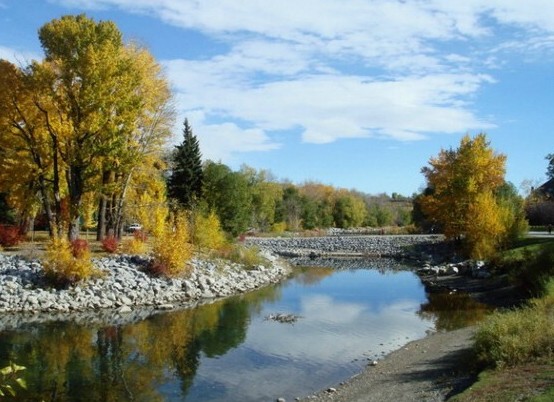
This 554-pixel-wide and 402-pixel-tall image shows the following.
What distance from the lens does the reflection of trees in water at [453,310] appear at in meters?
22.9

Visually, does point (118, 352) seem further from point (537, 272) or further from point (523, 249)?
point (523, 249)

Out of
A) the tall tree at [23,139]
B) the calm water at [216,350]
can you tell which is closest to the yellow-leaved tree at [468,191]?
the calm water at [216,350]

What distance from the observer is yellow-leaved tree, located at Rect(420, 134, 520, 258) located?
3972 centimetres

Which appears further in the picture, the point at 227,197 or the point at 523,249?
the point at 227,197

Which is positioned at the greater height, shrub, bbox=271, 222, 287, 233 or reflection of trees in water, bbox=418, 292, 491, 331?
shrub, bbox=271, 222, 287, 233

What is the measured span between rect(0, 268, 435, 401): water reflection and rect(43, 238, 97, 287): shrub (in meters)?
3.99

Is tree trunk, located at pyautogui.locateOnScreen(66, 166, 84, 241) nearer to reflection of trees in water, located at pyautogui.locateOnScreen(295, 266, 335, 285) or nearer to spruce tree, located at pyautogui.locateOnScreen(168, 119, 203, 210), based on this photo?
reflection of trees in water, located at pyautogui.locateOnScreen(295, 266, 335, 285)

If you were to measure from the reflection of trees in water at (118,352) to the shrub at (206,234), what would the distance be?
460 inches

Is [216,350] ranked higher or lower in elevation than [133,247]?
lower

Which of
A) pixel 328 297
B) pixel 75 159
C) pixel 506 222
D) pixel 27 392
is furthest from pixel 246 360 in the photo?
pixel 506 222

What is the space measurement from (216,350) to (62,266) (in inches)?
393

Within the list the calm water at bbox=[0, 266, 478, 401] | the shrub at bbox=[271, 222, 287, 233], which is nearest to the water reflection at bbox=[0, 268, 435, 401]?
the calm water at bbox=[0, 266, 478, 401]

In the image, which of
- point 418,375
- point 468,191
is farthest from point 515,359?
point 468,191

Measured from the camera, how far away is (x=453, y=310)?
2589cm
